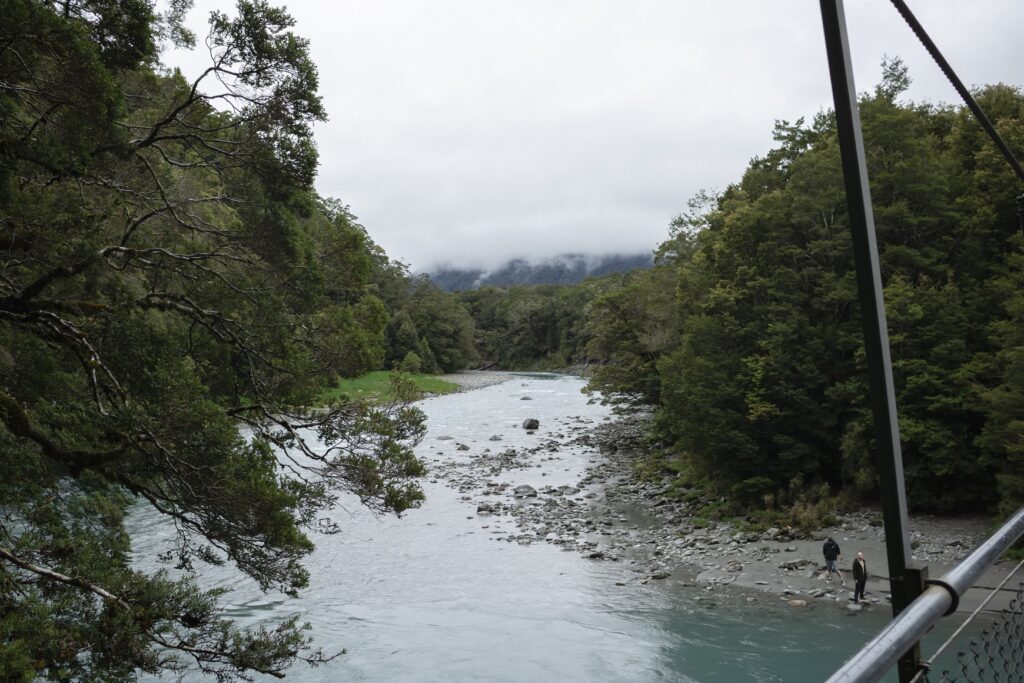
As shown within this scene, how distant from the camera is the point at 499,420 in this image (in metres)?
39.6

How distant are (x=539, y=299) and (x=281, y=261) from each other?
314 ft

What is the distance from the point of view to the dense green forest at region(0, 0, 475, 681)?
5613 mm

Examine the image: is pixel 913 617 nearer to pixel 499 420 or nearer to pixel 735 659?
pixel 735 659

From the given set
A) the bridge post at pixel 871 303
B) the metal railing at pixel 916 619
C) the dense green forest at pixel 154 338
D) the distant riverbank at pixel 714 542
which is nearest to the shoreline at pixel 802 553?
the distant riverbank at pixel 714 542

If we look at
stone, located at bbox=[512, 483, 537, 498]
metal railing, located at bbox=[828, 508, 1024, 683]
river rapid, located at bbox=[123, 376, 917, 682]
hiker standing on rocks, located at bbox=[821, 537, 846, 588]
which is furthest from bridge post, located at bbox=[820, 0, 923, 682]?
Answer: stone, located at bbox=[512, 483, 537, 498]

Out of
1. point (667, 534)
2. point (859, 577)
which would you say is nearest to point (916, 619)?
point (859, 577)

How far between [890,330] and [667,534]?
765 cm

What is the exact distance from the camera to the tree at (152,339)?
5.61 metres

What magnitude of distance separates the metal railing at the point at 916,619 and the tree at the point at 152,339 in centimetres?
481

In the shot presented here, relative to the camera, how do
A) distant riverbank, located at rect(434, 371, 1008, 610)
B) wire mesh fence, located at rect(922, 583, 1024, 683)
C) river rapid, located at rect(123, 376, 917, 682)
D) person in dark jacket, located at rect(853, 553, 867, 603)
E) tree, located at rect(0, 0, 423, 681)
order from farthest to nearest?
1. distant riverbank, located at rect(434, 371, 1008, 610)
2. person in dark jacket, located at rect(853, 553, 867, 603)
3. river rapid, located at rect(123, 376, 917, 682)
4. tree, located at rect(0, 0, 423, 681)
5. wire mesh fence, located at rect(922, 583, 1024, 683)

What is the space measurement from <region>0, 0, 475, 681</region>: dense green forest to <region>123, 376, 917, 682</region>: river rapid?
4583 millimetres

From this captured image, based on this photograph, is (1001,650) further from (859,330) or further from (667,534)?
(859,330)

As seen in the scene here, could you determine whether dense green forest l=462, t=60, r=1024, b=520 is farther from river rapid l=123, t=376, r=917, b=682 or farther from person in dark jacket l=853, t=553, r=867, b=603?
river rapid l=123, t=376, r=917, b=682

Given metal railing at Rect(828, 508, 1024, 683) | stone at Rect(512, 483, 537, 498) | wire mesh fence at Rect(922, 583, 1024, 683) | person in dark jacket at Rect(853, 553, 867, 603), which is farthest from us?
stone at Rect(512, 483, 537, 498)
